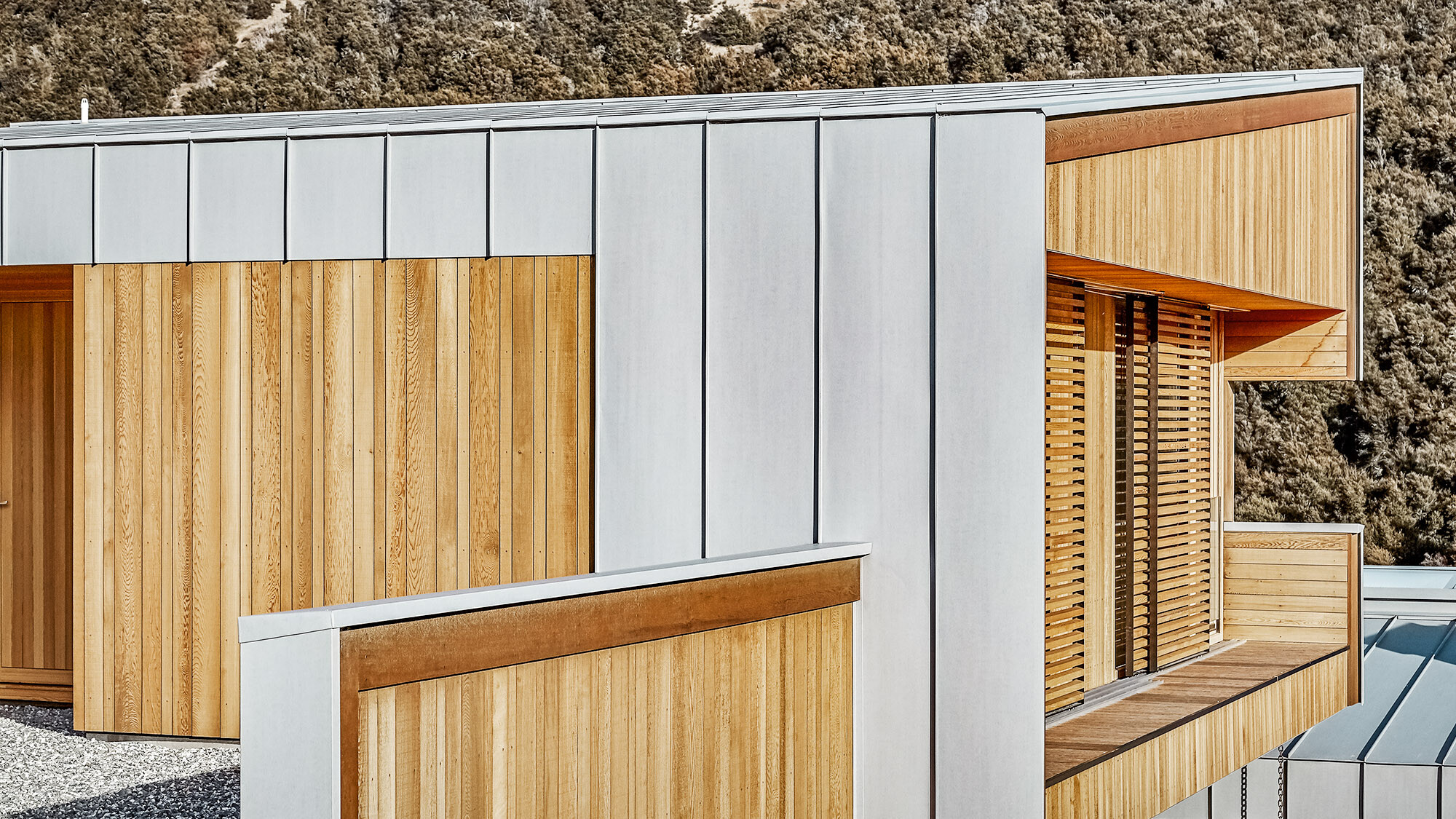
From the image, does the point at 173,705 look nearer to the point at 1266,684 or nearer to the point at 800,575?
the point at 800,575

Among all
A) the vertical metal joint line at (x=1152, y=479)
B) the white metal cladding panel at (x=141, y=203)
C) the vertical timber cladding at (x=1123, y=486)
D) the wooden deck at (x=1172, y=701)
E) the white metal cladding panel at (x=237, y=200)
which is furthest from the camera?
the vertical metal joint line at (x=1152, y=479)

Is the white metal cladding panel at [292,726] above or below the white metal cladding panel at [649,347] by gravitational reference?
below

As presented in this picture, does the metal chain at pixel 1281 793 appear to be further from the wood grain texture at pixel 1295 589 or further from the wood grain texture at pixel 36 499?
the wood grain texture at pixel 36 499

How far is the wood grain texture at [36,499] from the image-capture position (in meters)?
7.92

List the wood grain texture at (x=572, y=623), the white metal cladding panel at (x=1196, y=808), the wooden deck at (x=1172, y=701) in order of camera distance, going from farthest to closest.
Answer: the white metal cladding panel at (x=1196, y=808), the wooden deck at (x=1172, y=701), the wood grain texture at (x=572, y=623)

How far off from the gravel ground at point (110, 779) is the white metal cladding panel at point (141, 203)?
2431 mm

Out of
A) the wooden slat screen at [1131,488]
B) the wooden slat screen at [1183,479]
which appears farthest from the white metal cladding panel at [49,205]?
the wooden slat screen at [1183,479]

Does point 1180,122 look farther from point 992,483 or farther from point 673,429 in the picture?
point 673,429

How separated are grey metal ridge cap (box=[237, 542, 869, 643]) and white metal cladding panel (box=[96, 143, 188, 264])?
11.5ft

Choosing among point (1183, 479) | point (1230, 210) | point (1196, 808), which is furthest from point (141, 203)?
point (1196, 808)

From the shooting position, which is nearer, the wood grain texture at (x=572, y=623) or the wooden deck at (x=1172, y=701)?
the wood grain texture at (x=572, y=623)

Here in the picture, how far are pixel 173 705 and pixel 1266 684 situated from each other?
19.5 ft

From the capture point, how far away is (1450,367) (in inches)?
960

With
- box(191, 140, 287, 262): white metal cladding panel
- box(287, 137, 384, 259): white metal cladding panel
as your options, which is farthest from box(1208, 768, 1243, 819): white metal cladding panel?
box(191, 140, 287, 262): white metal cladding panel
